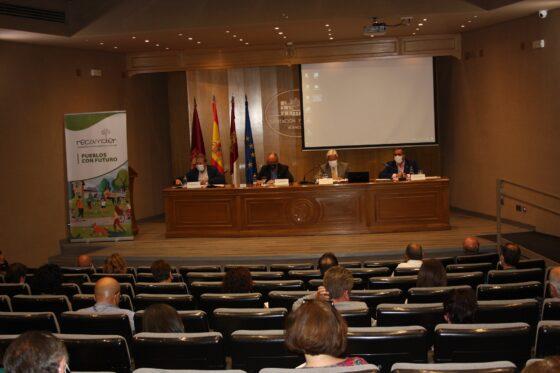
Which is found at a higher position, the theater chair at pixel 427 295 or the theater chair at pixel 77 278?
the theater chair at pixel 427 295

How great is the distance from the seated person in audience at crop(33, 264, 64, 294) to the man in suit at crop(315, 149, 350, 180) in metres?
6.11

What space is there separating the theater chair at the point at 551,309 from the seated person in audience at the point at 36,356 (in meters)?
2.76

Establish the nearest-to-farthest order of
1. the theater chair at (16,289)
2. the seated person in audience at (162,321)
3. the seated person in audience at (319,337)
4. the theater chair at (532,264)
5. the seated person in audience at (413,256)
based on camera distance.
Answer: the seated person in audience at (319,337) → the seated person in audience at (162,321) → the theater chair at (16,289) → the theater chair at (532,264) → the seated person in audience at (413,256)

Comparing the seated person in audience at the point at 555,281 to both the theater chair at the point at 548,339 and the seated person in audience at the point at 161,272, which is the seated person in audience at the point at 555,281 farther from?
the seated person in audience at the point at 161,272

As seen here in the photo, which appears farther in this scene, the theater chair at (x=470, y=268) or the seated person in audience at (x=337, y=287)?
the theater chair at (x=470, y=268)

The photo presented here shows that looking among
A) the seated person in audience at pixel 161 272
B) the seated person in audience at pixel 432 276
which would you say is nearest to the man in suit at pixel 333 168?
the seated person in audience at pixel 161 272

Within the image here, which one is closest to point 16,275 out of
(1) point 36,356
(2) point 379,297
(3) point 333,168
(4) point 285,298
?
(4) point 285,298

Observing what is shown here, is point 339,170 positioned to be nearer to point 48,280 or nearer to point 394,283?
point 394,283

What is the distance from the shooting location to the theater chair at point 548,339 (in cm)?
332

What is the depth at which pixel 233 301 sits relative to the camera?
16.2ft

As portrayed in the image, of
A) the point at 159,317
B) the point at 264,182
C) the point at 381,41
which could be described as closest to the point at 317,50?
the point at 381,41

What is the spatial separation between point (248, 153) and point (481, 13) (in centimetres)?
504

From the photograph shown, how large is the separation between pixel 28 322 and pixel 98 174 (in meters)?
7.39

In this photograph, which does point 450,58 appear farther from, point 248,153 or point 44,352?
point 44,352
